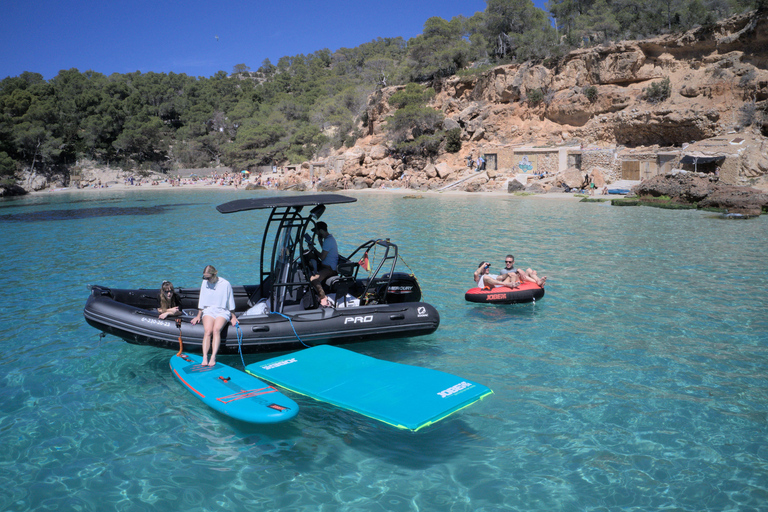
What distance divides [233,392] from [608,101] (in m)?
43.3

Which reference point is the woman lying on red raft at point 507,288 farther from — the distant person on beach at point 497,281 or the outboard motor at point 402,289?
the outboard motor at point 402,289

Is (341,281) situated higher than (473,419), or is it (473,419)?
(341,281)

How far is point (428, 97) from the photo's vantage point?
165 feet

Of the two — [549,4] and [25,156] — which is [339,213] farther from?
[25,156]

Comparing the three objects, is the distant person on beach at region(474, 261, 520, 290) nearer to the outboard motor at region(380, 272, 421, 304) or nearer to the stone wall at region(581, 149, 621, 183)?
the outboard motor at region(380, 272, 421, 304)

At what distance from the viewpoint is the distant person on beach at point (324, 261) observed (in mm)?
7536

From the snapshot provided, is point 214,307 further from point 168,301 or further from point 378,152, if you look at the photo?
point 378,152

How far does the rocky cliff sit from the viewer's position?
1361 inches

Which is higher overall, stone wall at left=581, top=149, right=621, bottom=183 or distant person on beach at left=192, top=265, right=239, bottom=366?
stone wall at left=581, top=149, right=621, bottom=183

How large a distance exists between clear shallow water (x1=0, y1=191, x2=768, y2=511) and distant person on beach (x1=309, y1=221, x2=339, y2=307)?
1207 millimetres

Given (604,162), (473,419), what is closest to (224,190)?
(604,162)

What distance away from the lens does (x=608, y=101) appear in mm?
41344

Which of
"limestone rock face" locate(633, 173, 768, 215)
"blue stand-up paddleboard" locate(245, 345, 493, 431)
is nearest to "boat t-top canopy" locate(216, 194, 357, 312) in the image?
"blue stand-up paddleboard" locate(245, 345, 493, 431)

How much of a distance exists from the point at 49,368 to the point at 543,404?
6596 mm
